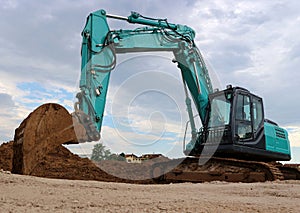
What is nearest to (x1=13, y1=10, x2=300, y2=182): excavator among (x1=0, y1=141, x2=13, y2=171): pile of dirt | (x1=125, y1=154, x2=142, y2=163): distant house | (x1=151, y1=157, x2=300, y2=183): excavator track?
(x1=151, y1=157, x2=300, y2=183): excavator track

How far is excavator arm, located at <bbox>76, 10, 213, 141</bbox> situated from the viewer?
24.1 ft

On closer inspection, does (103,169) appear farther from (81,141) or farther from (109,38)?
(109,38)

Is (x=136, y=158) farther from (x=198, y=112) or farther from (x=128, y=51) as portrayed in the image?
(x=128, y=51)

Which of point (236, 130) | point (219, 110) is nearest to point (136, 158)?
point (219, 110)

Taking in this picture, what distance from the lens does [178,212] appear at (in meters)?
2.73

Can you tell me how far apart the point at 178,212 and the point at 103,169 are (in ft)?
18.3

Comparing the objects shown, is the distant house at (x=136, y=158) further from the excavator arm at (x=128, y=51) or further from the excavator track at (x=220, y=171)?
the excavator arm at (x=128, y=51)

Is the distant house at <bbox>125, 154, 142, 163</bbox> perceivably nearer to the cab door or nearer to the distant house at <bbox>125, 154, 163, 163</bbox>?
the distant house at <bbox>125, 154, 163, 163</bbox>

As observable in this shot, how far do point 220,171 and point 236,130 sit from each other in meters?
1.10

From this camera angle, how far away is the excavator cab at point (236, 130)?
27.5 ft

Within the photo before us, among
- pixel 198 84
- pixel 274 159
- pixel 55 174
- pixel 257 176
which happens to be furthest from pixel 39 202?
pixel 274 159

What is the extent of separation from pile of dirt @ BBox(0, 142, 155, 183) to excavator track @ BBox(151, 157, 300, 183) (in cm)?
111

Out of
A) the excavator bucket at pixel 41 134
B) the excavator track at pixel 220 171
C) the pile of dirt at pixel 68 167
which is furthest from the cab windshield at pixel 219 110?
the excavator bucket at pixel 41 134

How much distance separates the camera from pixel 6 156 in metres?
7.64
